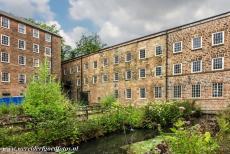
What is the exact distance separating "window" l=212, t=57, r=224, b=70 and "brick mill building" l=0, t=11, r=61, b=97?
2964 cm

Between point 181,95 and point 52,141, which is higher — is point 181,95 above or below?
above

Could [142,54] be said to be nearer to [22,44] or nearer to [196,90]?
[196,90]

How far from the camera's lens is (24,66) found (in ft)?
148

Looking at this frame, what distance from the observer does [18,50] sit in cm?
4403

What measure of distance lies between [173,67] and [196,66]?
3.31 meters

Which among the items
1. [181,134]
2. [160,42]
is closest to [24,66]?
[160,42]

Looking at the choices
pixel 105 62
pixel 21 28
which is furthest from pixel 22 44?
pixel 105 62

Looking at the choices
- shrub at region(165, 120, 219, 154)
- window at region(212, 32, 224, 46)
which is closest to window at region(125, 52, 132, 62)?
window at region(212, 32, 224, 46)

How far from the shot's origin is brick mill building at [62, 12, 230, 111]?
92.2 feet

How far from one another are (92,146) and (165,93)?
1854cm

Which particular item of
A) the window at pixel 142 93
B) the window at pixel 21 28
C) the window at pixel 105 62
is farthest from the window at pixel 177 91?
the window at pixel 21 28

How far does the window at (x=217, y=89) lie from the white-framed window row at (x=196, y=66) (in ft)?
8.29

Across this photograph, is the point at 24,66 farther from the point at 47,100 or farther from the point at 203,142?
the point at 203,142

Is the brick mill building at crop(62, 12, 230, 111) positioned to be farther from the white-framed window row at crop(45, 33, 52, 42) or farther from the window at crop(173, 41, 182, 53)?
the white-framed window row at crop(45, 33, 52, 42)
